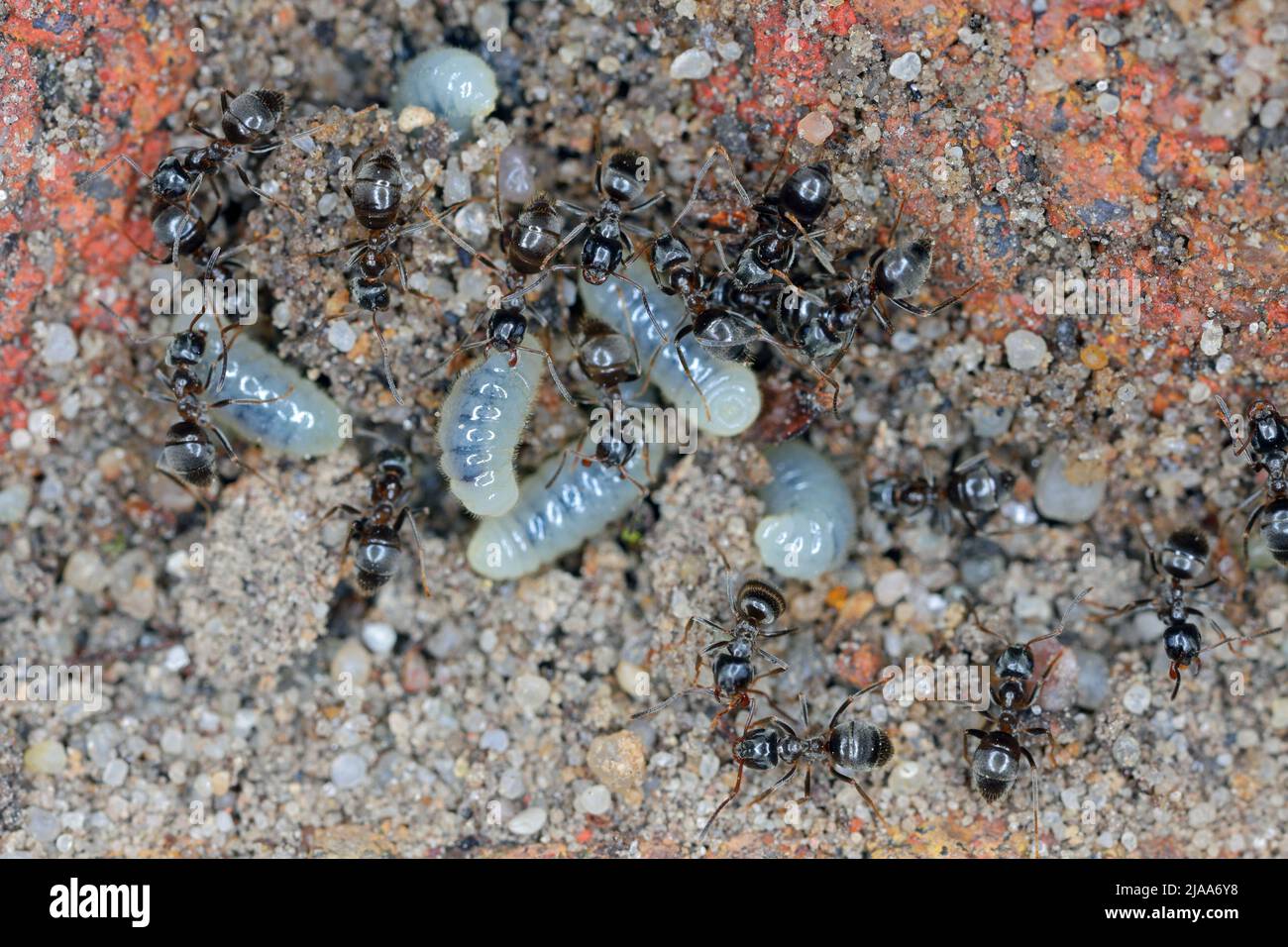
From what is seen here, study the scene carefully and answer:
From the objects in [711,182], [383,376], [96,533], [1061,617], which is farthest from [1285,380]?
[96,533]

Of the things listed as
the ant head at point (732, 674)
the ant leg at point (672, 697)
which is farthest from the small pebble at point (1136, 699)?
the ant leg at point (672, 697)

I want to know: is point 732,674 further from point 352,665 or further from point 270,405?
point 270,405

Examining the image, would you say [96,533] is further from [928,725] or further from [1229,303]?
[1229,303]

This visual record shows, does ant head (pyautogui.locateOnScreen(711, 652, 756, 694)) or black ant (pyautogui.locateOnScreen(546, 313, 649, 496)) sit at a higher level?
black ant (pyautogui.locateOnScreen(546, 313, 649, 496))

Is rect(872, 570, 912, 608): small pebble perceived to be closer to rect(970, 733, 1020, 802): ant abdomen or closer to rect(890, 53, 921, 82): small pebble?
rect(970, 733, 1020, 802): ant abdomen

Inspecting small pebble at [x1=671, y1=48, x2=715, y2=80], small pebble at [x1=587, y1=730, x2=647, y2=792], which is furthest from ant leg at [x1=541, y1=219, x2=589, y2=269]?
small pebble at [x1=587, y1=730, x2=647, y2=792]

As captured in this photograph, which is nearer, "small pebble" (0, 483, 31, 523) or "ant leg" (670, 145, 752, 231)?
"ant leg" (670, 145, 752, 231)

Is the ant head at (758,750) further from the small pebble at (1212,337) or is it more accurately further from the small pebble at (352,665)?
the small pebble at (1212,337)

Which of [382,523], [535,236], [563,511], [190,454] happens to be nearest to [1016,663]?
[563,511]

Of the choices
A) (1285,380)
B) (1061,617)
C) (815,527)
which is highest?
(1285,380)
